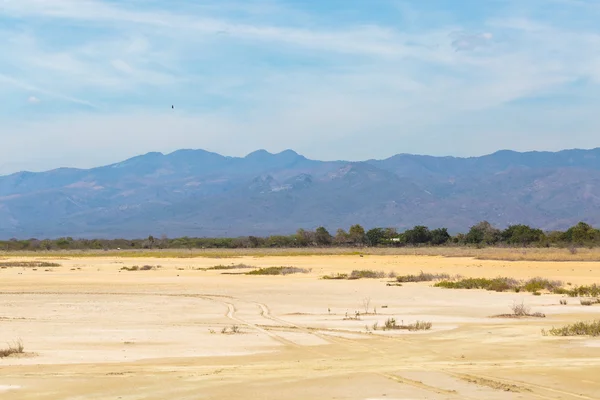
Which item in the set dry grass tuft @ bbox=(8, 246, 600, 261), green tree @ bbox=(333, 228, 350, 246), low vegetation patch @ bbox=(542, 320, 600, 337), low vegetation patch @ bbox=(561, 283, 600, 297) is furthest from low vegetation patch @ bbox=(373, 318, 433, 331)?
green tree @ bbox=(333, 228, 350, 246)

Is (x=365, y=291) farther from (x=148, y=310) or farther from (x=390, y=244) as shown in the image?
(x=390, y=244)

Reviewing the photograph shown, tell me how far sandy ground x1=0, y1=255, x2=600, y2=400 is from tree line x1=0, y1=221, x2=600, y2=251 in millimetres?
81166

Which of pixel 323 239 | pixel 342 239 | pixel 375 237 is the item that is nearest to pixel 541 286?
pixel 375 237

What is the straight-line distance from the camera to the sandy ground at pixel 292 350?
13180mm

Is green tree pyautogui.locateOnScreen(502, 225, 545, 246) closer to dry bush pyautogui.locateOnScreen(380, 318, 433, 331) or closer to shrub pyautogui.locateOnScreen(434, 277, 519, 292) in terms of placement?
shrub pyautogui.locateOnScreen(434, 277, 519, 292)

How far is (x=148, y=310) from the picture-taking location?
27.9 m

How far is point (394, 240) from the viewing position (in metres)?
147

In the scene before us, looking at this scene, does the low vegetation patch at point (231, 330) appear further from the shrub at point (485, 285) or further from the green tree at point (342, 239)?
the green tree at point (342, 239)

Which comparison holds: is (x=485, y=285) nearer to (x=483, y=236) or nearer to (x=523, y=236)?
(x=523, y=236)

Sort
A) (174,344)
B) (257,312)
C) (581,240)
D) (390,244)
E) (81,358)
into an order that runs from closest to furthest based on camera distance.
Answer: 1. (81,358)
2. (174,344)
3. (257,312)
4. (581,240)
5. (390,244)

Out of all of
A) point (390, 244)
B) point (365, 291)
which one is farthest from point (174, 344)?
point (390, 244)

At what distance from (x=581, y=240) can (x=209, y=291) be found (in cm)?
8040

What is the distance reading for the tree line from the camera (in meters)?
115

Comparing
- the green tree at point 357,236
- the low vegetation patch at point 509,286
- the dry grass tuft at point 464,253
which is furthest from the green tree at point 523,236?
the low vegetation patch at point 509,286
